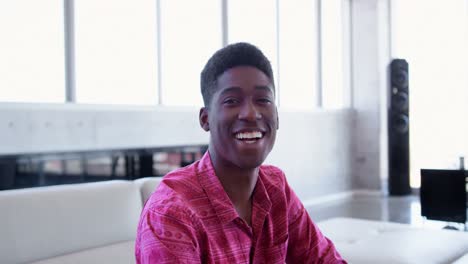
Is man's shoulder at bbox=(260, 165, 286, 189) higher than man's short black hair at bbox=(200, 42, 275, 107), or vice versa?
man's short black hair at bbox=(200, 42, 275, 107)

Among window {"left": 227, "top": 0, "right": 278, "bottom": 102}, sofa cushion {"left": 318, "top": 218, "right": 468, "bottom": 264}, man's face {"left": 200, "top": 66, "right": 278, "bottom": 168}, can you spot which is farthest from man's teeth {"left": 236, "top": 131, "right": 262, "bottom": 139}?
window {"left": 227, "top": 0, "right": 278, "bottom": 102}

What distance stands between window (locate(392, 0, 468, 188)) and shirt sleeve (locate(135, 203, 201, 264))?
221 inches

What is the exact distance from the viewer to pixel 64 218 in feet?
5.59

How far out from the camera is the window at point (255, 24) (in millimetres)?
5086

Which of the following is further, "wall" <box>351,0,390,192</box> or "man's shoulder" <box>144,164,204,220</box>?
"wall" <box>351,0,390,192</box>

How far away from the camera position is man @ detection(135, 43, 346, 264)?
85cm

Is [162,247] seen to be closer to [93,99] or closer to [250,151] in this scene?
[250,151]

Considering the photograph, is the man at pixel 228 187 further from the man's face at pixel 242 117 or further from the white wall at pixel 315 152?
the white wall at pixel 315 152

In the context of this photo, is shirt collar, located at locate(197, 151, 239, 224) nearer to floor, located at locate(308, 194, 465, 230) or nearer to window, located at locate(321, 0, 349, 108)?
floor, located at locate(308, 194, 465, 230)

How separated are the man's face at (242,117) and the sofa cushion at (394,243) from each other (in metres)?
1.27

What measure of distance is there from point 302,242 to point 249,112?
0.38 m

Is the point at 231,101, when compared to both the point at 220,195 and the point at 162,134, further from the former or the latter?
the point at 162,134

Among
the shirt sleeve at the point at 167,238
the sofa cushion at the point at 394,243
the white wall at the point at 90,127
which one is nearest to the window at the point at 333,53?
the white wall at the point at 90,127

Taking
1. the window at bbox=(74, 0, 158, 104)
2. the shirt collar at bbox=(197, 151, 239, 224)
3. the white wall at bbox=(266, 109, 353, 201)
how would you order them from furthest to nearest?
the white wall at bbox=(266, 109, 353, 201)
the window at bbox=(74, 0, 158, 104)
the shirt collar at bbox=(197, 151, 239, 224)
